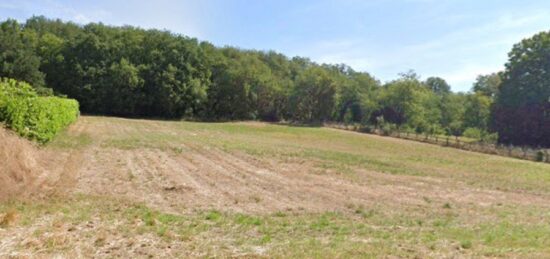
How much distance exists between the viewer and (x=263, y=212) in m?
9.66

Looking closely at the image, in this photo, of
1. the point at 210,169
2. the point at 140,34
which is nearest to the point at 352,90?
the point at 140,34

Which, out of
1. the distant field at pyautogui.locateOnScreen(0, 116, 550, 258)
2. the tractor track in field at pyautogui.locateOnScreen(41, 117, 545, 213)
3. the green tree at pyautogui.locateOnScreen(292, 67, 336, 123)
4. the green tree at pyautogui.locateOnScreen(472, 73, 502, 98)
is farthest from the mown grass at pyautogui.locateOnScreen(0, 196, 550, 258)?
the green tree at pyautogui.locateOnScreen(472, 73, 502, 98)

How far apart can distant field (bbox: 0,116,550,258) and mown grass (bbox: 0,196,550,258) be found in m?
0.02

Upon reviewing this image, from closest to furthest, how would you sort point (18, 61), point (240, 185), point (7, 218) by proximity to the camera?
point (7, 218), point (240, 185), point (18, 61)

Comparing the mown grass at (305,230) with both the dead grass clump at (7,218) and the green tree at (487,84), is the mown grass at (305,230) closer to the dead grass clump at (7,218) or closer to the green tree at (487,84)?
the dead grass clump at (7,218)

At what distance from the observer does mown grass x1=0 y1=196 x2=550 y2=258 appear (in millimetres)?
6559

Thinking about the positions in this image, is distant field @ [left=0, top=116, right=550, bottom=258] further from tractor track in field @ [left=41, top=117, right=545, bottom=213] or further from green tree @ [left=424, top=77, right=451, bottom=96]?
green tree @ [left=424, top=77, right=451, bottom=96]

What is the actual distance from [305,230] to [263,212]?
1.87 metres

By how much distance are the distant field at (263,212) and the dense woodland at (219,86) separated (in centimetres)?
3972

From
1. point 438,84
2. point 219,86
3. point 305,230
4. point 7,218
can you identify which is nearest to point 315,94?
point 219,86

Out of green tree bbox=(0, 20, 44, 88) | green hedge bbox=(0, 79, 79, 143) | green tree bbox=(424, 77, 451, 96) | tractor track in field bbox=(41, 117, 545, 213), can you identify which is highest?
green tree bbox=(424, 77, 451, 96)

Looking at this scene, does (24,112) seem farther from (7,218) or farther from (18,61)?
(18,61)

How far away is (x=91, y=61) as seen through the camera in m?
62.5

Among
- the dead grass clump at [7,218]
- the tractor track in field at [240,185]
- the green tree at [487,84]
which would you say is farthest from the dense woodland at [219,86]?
the dead grass clump at [7,218]
